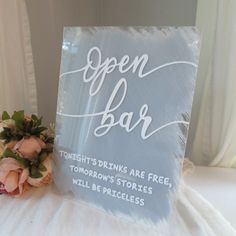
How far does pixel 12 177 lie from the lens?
2.26ft

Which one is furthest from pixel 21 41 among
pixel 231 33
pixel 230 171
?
pixel 230 171

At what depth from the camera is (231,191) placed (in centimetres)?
73

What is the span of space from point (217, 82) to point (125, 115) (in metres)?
0.35

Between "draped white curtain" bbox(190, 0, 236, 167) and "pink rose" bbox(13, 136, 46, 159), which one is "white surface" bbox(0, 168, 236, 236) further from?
"draped white curtain" bbox(190, 0, 236, 167)

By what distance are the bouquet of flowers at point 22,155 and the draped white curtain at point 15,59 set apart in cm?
18

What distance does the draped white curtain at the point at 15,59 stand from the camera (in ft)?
2.93

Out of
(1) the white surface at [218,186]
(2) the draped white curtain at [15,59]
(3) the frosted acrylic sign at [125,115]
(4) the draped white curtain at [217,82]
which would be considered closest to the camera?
(3) the frosted acrylic sign at [125,115]

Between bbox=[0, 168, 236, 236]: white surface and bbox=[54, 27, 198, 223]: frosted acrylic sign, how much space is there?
0.03m

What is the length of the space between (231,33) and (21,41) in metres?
0.65

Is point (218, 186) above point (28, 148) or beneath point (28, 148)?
beneath

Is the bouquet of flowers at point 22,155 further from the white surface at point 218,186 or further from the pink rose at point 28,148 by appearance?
the white surface at point 218,186

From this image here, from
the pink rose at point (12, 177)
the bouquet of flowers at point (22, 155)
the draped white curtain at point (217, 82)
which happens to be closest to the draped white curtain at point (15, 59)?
the bouquet of flowers at point (22, 155)

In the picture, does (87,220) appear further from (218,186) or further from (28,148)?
(218,186)

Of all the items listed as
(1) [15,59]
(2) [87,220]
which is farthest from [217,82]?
(1) [15,59]
